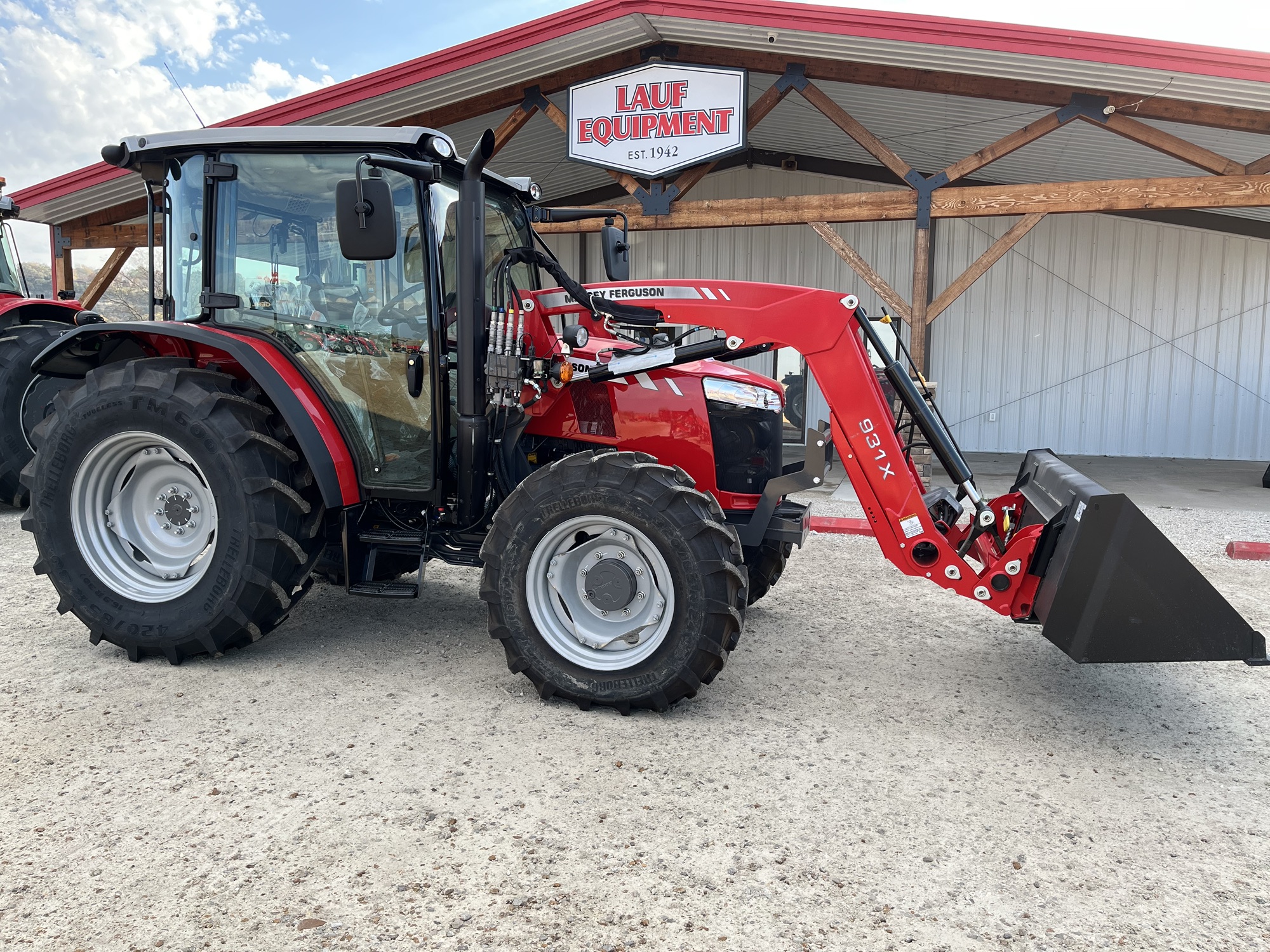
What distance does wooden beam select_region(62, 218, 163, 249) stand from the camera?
1179cm

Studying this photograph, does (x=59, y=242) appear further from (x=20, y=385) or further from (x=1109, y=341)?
(x=1109, y=341)

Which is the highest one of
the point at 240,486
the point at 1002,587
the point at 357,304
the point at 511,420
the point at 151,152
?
the point at 151,152

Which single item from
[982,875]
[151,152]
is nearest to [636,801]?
[982,875]

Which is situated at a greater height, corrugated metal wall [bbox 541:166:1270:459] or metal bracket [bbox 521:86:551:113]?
metal bracket [bbox 521:86:551:113]

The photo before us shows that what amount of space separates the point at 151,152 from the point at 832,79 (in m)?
7.12

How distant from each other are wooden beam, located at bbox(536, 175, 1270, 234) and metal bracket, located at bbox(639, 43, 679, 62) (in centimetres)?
153

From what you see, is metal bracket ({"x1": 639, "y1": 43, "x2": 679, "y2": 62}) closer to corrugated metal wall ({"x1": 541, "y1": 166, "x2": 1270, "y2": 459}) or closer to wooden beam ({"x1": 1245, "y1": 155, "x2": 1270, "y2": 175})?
corrugated metal wall ({"x1": 541, "y1": 166, "x2": 1270, "y2": 459})

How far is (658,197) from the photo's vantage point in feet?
31.2

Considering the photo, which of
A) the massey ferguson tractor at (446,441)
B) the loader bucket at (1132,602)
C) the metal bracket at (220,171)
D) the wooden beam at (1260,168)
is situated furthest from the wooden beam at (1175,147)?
the metal bracket at (220,171)

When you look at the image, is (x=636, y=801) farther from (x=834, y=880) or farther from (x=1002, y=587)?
(x=1002, y=587)

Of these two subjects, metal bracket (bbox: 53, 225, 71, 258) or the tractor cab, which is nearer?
the tractor cab

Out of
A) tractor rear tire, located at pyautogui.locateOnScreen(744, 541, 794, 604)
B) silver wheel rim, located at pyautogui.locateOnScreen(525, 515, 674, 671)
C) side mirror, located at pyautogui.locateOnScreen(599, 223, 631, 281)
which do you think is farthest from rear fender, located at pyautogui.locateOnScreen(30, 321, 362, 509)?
tractor rear tire, located at pyautogui.locateOnScreen(744, 541, 794, 604)

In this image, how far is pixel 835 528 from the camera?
7.07 meters

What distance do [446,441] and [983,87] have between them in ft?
24.3
